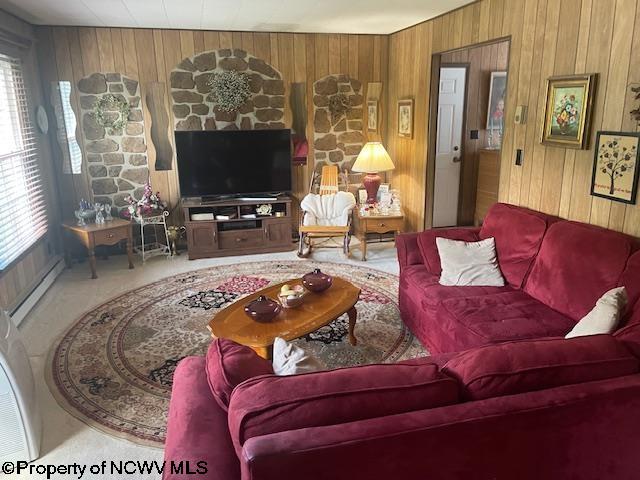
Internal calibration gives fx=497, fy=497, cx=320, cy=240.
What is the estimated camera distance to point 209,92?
5637 mm

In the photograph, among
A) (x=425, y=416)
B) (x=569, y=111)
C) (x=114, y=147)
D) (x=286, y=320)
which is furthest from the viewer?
(x=114, y=147)

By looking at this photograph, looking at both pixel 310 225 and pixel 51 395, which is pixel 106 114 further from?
pixel 51 395

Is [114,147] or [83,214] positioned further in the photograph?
[114,147]

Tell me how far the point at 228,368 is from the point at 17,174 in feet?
12.6

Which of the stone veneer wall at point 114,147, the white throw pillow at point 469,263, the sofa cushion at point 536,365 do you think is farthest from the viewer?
the stone veneer wall at point 114,147

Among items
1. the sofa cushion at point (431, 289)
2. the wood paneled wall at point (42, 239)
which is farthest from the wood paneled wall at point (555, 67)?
the wood paneled wall at point (42, 239)

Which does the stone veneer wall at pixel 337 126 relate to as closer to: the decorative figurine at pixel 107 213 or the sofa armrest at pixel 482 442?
the decorative figurine at pixel 107 213

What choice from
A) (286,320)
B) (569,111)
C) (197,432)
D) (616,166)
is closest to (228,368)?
(197,432)

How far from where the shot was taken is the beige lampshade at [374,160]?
5609 millimetres

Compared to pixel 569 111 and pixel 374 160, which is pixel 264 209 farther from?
pixel 569 111

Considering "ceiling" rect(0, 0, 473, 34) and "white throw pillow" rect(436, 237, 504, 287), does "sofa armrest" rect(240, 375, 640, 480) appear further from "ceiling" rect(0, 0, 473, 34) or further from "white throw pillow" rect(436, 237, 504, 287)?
"ceiling" rect(0, 0, 473, 34)

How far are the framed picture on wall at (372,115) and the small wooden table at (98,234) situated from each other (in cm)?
307

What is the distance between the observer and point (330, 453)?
129 centimetres

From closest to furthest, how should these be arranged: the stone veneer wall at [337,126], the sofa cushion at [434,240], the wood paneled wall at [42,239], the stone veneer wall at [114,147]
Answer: the sofa cushion at [434,240] < the wood paneled wall at [42,239] < the stone veneer wall at [114,147] < the stone veneer wall at [337,126]
